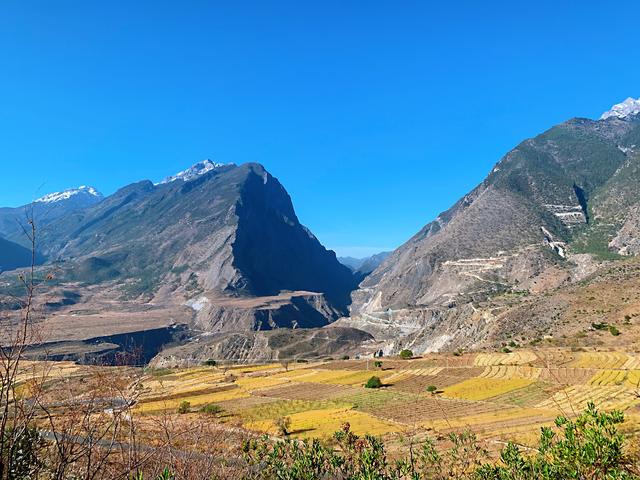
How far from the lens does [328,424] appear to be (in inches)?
1891

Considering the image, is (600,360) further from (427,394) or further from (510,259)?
(510,259)

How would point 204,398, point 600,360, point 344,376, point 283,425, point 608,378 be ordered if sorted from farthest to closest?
1. point 344,376
2. point 204,398
3. point 600,360
4. point 608,378
5. point 283,425

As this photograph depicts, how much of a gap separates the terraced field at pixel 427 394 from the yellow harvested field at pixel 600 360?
0.13 m

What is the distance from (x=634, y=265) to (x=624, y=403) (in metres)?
80.0

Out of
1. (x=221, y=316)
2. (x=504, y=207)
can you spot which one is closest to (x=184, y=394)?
(x=221, y=316)

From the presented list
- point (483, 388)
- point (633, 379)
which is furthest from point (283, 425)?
point (633, 379)

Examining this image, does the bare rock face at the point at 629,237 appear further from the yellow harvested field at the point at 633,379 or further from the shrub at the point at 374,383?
the shrub at the point at 374,383

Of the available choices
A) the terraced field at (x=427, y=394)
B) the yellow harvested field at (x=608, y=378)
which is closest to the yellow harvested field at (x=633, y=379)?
the terraced field at (x=427, y=394)

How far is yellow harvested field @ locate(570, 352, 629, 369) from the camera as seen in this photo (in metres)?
60.6

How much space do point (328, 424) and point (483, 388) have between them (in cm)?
2467

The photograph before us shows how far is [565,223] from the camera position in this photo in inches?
7131

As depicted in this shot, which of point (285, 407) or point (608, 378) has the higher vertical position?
point (608, 378)

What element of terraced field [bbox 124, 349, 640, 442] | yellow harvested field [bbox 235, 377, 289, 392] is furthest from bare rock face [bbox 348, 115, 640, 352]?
yellow harvested field [bbox 235, 377, 289, 392]

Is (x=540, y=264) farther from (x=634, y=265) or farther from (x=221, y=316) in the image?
(x=221, y=316)
